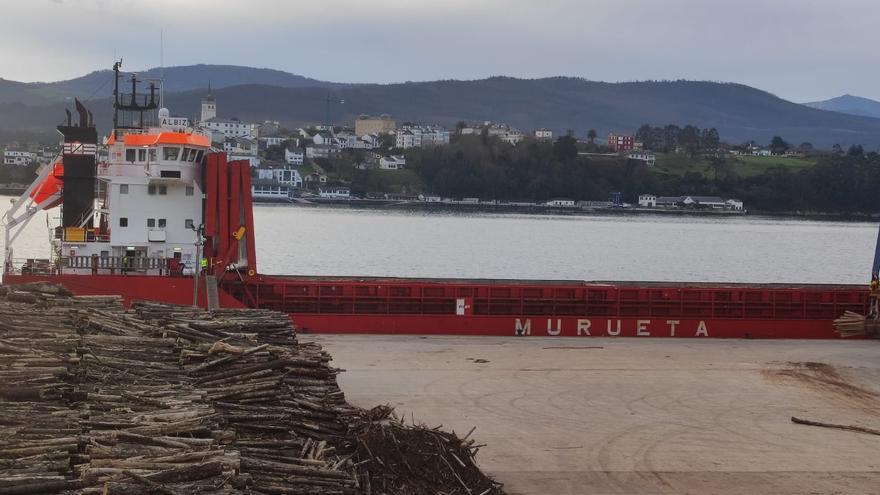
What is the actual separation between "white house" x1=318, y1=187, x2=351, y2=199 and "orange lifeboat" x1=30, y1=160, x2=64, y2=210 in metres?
139

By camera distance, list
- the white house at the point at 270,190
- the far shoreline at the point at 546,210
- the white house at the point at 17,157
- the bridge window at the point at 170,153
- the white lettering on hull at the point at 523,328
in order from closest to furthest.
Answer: the bridge window at the point at 170,153, the white lettering on hull at the point at 523,328, the white house at the point at 17,157, the far shoreline at the point at 546,210, the white house at the point at 270,190

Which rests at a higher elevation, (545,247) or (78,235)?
(78,235)

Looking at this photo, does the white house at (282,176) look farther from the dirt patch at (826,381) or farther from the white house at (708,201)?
the dirt patch at (826,381)

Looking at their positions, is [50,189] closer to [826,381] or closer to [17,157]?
[826,381]

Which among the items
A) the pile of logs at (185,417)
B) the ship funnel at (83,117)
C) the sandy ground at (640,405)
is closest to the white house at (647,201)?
the sandy ground at (640,405)

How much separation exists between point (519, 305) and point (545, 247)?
65.2 meters

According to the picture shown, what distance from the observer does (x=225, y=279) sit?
30.8 meters

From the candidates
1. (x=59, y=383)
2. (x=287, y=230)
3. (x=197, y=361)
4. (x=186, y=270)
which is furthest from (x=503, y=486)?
(x=287, y=230)

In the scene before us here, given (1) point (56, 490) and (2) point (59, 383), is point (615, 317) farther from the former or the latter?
(1) point (56, 490)

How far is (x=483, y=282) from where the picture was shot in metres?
36.1

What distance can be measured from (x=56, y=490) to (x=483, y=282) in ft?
88.2

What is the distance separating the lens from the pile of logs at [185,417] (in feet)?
34.2

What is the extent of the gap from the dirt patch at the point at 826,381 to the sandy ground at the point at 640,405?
52 mm

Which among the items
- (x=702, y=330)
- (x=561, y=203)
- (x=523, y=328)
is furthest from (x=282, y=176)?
(x=702, y=330)
